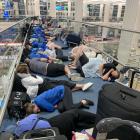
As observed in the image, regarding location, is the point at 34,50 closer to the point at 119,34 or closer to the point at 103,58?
the point at 103,58

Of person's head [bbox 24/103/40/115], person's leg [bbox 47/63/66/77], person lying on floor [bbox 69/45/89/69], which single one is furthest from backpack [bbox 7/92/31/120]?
person lying on floor [bbox 69/45/89/69]

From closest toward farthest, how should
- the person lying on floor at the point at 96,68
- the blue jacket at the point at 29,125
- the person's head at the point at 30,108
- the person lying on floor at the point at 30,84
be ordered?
the blue jacket at the point at 29,125 < the person's head at the point at 30,108 < the person lying on floor at the point at 30,84 < the person lying on floor at the point at 96,68

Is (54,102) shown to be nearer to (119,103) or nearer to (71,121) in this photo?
(71,121)

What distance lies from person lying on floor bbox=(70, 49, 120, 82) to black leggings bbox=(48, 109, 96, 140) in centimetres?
187

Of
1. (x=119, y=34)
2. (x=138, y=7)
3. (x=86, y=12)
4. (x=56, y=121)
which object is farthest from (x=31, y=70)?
(x=86, y=12)

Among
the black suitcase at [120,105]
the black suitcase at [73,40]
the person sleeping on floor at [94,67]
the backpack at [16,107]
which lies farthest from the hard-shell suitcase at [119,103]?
the black suitcase at [73,40]

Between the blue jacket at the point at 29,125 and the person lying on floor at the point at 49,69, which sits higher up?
the blue jacket at the point at 29,125

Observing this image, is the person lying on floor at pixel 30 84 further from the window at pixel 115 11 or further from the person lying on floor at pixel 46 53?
the window at pixel 115 11

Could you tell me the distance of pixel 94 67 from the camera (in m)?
4.94

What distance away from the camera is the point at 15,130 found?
2191 mm

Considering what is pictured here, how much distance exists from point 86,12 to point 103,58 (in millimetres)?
7514

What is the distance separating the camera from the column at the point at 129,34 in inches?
204

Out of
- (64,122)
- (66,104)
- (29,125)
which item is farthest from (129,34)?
(29,125)

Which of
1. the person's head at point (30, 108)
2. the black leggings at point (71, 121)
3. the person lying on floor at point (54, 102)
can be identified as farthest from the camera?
the person lying on floor at point (54, 102)
